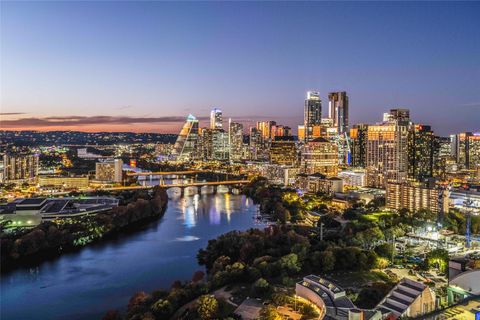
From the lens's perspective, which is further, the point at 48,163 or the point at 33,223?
the point at 48,163

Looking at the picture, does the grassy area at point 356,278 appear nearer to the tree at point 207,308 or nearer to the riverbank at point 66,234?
the tree at point 207,308

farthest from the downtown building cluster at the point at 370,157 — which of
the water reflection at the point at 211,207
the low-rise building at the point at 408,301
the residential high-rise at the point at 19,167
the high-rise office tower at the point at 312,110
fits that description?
the residential high-rise at the point at 19,167

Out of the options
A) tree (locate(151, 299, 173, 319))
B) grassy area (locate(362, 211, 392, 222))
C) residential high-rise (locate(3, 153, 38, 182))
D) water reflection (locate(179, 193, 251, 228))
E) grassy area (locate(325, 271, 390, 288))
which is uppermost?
residential high-rise (locate(3, 153, 38, 182))

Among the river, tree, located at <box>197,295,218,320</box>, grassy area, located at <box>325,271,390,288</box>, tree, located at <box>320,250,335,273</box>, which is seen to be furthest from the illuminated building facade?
tree, located at <box>197,295,218,320</box>

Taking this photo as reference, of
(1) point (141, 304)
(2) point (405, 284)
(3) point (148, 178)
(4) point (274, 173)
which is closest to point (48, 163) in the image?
(3) point (148, 178)

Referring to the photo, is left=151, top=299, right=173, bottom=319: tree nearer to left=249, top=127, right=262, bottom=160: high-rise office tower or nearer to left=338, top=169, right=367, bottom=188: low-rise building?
left=338, top=169, right=367, bottom=188: low-rise building

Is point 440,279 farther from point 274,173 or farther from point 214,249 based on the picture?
point 274,173
